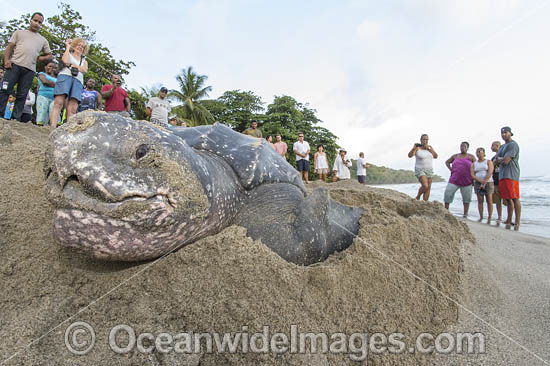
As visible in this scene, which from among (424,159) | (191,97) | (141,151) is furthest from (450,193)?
(191,97)

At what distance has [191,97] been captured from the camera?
77.6 feet

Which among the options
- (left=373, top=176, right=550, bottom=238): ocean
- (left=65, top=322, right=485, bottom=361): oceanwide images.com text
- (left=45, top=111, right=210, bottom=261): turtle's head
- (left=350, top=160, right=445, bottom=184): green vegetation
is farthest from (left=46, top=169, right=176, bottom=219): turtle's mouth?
(left=350, top=160, right=445, bottom=184): green vegetation

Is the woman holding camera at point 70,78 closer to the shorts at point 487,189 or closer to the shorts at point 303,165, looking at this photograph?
the shorts at point 303,165

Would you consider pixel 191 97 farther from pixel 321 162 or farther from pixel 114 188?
pixel 114 188

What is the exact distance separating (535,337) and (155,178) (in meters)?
1.77

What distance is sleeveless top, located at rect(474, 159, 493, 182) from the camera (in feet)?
17.9

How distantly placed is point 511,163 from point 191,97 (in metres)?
23.5

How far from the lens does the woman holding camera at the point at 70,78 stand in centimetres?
336

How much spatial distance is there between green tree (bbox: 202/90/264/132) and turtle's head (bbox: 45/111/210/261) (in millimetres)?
21915

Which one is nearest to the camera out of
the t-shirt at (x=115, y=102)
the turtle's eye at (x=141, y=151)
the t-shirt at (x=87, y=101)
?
the turtle's eye at (x=141, y=151)

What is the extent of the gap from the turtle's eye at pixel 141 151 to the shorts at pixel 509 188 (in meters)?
5.92

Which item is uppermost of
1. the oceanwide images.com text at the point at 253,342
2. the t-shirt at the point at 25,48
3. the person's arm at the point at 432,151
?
the t-shirt at the point at 25,48

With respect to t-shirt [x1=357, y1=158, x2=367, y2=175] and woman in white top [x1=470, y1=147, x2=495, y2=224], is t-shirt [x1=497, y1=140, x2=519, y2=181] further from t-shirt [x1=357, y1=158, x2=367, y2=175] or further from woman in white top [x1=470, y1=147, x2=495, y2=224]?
t-shirt [x1=357, y1=158, x2=367, y2=175]

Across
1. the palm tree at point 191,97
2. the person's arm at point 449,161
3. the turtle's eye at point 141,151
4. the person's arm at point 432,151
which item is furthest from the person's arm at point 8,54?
the palm tree at point 191,97
